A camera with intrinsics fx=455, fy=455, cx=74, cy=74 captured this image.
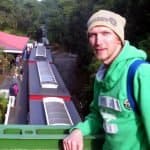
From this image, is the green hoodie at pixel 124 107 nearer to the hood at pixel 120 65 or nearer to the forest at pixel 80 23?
the hood at pixel 120 65

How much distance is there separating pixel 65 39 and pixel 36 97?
1288 inches

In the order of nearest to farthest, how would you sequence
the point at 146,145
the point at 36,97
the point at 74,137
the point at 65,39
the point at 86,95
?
1. the point at 146,145
2. the point at 74,137
3. the point at 36,97
4. the point at 86,95
5. the point at 65,39

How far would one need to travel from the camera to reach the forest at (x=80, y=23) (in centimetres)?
2153

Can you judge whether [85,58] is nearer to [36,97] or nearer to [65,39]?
[65,39]

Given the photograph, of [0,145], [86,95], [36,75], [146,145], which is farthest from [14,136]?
[86,95]

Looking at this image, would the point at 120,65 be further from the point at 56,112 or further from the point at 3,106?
the point at 3,106

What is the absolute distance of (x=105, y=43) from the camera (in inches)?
78.1

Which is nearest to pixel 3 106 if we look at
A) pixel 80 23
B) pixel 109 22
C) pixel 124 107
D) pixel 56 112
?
pixel 56 112

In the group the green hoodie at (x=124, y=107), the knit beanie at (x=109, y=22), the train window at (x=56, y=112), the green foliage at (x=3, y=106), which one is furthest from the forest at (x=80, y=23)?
the green hoodie at (x=124, y=107)

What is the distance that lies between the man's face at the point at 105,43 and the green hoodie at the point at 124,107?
0.17 feet

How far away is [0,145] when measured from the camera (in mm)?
1949

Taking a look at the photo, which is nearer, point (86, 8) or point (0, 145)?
point (0, 145)

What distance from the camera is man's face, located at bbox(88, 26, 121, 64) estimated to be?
1.98 metres

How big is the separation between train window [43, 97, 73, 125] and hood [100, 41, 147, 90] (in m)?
5.77
